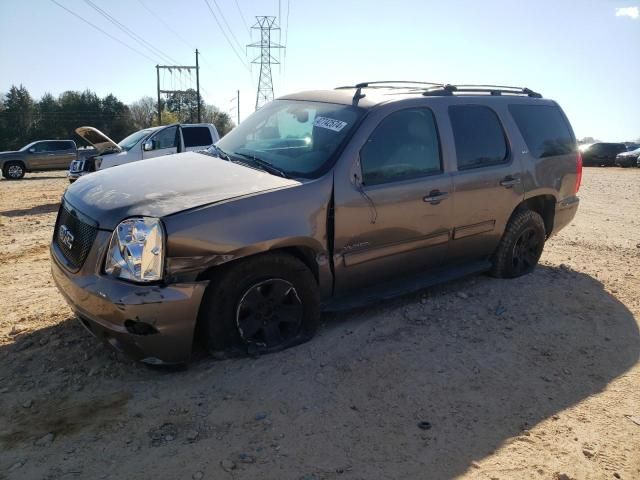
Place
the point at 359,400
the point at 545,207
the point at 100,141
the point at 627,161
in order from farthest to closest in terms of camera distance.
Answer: the point at 627,161
the point at 100,141
the point at 545,207
the point at 359,400

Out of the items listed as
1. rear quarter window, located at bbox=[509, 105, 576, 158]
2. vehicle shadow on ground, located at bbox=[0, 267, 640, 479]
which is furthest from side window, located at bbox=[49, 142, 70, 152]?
rear quarter window, located at bbox=[509, 105, 576, 158]

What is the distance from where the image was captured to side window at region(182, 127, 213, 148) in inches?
492

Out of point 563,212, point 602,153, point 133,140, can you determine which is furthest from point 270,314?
point 602,153

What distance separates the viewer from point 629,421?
3.12m

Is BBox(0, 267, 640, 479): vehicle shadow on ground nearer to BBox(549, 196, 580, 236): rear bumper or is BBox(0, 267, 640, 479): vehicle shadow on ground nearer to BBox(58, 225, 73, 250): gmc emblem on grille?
BBox(58, 225, 73, 250): gmc emblem on grille

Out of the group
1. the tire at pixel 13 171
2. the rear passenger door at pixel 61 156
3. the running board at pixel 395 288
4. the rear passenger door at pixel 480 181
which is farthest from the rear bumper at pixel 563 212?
the tire at pixel 13 171

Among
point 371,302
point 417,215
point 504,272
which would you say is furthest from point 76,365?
point 504,272

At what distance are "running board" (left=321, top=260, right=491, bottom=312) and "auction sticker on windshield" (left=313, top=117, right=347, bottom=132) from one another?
1278mm

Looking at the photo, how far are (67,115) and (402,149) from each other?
59879 mm

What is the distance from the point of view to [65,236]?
3.63m

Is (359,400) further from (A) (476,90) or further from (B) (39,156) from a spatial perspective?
(B) (39,156)

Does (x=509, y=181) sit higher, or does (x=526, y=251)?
(x=509, y=181)

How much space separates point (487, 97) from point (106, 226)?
3.66 m

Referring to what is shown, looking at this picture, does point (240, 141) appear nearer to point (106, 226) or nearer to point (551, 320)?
point (106, 226)
